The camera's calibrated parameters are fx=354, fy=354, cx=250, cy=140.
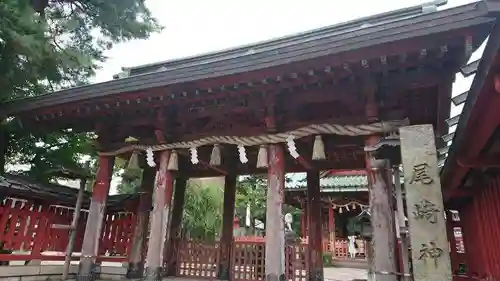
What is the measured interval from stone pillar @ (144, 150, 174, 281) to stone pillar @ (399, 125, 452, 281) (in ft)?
14.5

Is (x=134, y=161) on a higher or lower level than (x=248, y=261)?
higher

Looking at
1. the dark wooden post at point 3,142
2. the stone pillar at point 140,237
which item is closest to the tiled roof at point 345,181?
the stone pillar at point 140,237

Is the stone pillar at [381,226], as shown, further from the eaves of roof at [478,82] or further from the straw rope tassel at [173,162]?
the straw rope tassel at [173,162]

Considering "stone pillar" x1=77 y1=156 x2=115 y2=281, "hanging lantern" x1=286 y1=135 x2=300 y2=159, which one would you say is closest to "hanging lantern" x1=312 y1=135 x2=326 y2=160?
"hanging lantern" x1=286 y1=135 x2=300 y2=159

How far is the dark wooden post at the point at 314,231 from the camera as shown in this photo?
838 cm

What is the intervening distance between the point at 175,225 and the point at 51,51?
213 inches

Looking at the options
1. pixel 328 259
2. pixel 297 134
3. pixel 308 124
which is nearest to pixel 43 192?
pixel 297 134

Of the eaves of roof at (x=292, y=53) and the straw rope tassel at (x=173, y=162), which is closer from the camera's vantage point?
the eaves of roof at (x=292, y=53)

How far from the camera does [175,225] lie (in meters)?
9.92

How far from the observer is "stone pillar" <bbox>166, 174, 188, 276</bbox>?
9.45 m

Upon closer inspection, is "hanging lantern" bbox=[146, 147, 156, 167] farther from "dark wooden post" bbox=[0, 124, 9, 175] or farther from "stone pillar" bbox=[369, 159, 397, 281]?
"stone pillar" bbox=[369, 159, 397, 281]

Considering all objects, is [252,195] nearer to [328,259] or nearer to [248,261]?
[328,259]

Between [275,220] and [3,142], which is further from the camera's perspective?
[3,142]

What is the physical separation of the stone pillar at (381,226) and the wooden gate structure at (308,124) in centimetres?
2
